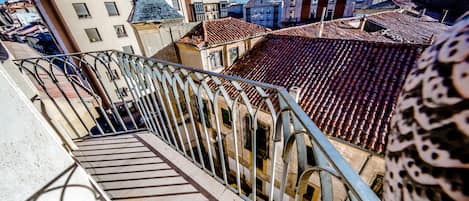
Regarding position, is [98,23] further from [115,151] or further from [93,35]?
[115,151]

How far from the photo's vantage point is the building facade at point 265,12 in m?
24.0

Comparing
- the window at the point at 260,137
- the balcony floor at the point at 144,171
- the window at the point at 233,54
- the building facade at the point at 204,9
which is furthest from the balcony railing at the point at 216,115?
the building facade at the point at 204,9

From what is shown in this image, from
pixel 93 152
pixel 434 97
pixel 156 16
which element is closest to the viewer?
pixel 434 97

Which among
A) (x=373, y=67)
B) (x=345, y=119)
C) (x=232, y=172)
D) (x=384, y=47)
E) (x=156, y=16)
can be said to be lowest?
(x=232, y=172)

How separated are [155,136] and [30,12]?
126 feet

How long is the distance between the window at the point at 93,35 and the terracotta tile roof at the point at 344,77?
10.7 metres

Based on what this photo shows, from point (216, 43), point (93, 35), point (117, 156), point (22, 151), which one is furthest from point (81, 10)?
point (22, 151)

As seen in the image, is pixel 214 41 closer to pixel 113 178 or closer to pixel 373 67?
pixel 373 67

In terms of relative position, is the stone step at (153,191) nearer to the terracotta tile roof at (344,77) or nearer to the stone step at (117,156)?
the stone step at (117,156)

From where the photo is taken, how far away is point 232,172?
312 inches

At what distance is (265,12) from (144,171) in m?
27.4

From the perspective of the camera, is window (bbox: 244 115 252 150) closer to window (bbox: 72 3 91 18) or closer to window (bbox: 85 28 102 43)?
window (bbox: 85 28 102 43)

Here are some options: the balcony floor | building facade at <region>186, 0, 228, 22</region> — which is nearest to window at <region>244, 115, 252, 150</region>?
the balcony floor

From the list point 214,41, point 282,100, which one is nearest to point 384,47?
point 214,41
